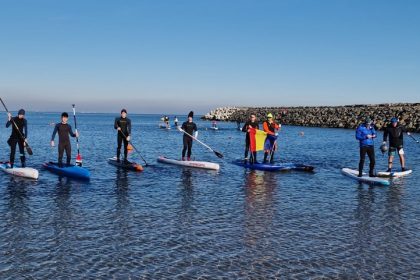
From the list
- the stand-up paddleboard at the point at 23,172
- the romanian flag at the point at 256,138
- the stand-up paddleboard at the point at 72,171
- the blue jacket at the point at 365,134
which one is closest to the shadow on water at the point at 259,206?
the romanian flag at the point at 256,138

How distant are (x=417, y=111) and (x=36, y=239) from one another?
69881mm

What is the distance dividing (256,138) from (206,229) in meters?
11.4

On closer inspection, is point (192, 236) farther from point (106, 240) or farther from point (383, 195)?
point (383, 195)

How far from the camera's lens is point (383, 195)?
15094mm

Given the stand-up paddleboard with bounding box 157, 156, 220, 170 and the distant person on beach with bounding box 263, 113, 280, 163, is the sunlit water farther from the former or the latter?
the distant person on beach with bounding box 263, 113, 280, 163

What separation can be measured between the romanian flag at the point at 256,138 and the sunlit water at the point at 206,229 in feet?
13.1

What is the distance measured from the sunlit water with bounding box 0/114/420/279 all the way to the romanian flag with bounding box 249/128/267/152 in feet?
13.1

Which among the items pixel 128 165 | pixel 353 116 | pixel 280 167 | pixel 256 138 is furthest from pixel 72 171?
pixel 353 116

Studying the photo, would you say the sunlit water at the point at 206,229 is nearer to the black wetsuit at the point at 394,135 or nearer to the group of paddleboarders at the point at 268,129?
the black wetsuit at the point at 394,135

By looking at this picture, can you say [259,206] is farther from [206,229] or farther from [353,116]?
[353,116]

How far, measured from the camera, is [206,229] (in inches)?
416

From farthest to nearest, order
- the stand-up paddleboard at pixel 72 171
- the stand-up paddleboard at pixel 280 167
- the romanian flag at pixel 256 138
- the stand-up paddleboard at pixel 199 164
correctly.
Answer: the romanian flag at pixel 256 138 → the stand-up paddleboard at pixel 199 164 → the stand-up paddleboard at pixel 280 167 → the stand-up paddleboard at pixel 72 171

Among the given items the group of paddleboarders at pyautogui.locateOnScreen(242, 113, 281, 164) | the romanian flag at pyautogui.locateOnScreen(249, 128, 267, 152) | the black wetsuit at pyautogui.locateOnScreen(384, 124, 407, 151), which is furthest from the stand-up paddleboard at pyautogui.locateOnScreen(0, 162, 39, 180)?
the black wetsuit at pyautogui.locateOnScreen(384, 124, 407, 151)

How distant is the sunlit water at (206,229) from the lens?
8078 mm
